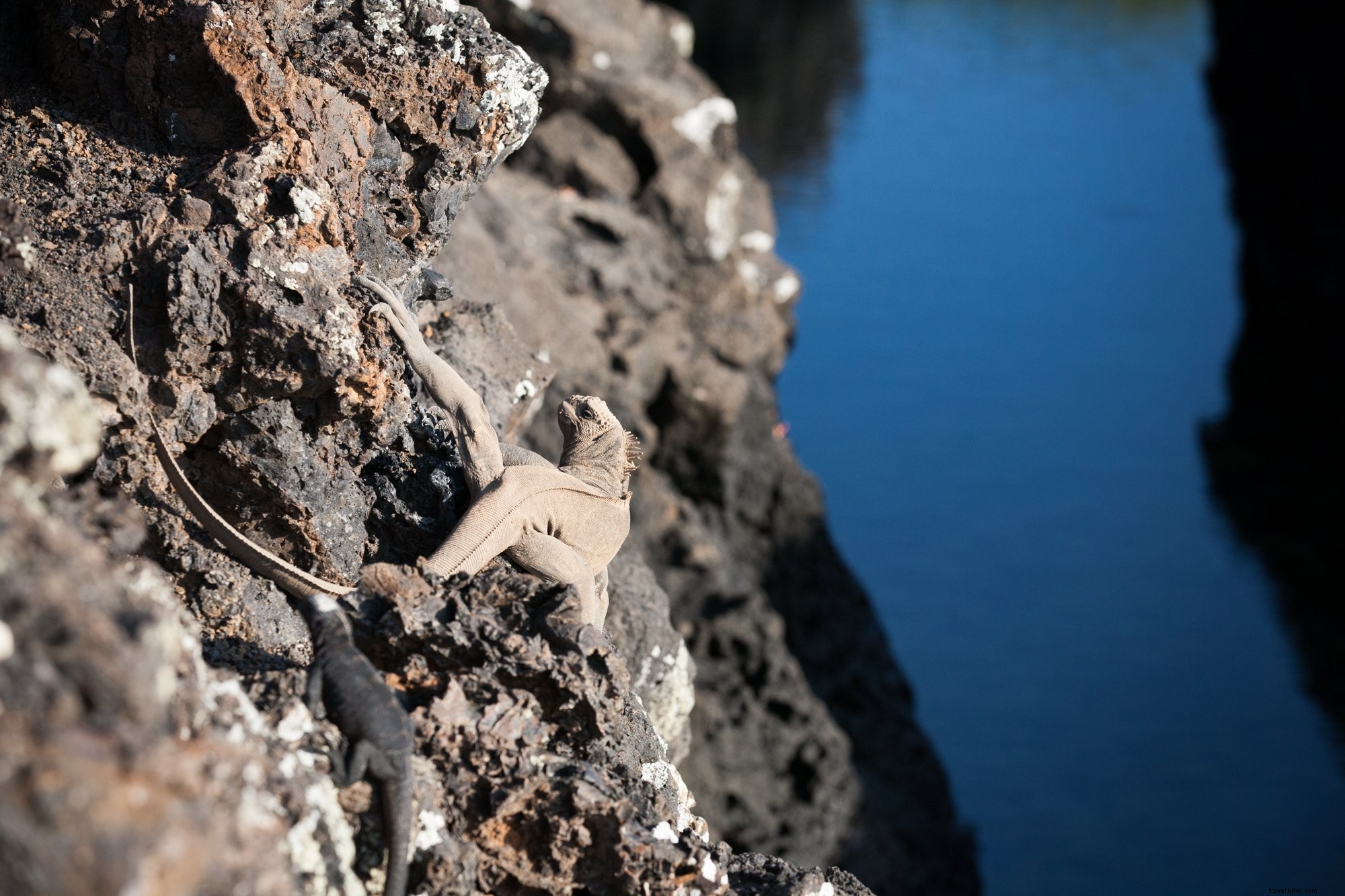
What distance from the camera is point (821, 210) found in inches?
773

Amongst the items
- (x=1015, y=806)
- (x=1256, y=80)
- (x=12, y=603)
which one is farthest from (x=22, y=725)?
(x=1256, y=80)

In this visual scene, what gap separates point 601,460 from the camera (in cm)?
468

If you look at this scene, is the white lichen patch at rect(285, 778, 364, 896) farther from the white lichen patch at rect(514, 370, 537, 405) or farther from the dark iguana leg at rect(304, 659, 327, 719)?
the white lichen patch at rect(514, 370, 537, 405)

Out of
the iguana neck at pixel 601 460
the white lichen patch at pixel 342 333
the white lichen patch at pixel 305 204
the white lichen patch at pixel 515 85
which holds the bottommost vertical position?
the white lichen patch at pixel 342 333

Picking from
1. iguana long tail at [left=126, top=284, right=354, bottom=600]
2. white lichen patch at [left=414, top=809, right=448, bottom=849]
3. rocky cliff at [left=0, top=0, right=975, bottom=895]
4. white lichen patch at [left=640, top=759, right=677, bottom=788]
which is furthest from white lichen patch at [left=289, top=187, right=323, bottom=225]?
white lichen patch at [left=640, top=759, right=677, bottom=788]

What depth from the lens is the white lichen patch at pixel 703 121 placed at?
10.3 m

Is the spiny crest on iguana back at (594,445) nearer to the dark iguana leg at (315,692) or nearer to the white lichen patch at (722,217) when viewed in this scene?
the dark iguana leg at (315,692)

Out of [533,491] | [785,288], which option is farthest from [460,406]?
[785,288]

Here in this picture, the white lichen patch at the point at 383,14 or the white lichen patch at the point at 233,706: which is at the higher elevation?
the white lichen patch at the point at 383,14

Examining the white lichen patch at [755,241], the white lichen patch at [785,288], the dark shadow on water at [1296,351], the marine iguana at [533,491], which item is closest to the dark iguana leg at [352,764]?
the marine iguana at [533,491]

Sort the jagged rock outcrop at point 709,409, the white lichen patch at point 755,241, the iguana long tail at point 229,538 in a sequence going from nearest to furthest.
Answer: the iguana long tail at point 229,538, the jagged rock outcrop at point 709,409, the white lichen patch at point 755,241

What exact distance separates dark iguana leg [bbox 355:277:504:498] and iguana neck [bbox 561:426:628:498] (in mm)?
381

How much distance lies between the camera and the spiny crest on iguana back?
4.67m

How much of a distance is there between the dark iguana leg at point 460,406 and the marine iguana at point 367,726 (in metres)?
0.97
